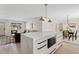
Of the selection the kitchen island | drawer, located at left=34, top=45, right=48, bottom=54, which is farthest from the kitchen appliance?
drawer, located at left=34, top=45, right=48, bottom=54

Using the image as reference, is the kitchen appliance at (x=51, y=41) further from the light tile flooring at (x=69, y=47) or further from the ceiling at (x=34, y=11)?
the ceiling at (x=34, y=11)

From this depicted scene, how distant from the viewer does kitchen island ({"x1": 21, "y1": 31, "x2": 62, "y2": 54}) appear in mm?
1790

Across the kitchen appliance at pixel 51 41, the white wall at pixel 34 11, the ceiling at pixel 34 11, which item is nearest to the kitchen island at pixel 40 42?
the kitchen appliance at pixel 51 41

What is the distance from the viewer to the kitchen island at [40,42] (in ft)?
5.87

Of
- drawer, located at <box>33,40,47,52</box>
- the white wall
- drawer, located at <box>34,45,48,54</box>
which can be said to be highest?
the white wall

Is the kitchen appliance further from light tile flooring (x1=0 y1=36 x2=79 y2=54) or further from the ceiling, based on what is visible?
the ceiling

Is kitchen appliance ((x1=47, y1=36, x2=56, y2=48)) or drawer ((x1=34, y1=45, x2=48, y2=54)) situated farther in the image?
kitchen appliance ((x1=47, y1=36, x2=56, y2=48))

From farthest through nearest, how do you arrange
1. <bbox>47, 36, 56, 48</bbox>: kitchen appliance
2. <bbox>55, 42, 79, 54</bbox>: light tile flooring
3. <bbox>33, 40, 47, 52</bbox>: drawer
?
<bbox>47, 36, 56, 48</bbox>: kitchen appliance
<bbox>55, 42, 79, 54</bbox>: light tile flooring
<bbox>33, 40, 47, 52</bbox>: drawer

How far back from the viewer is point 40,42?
1.86 metres

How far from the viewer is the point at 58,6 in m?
1.83

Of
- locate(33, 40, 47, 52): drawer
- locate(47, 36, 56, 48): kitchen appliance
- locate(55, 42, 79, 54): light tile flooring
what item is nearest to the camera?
locate(33, 40, 47, 52): drawer
